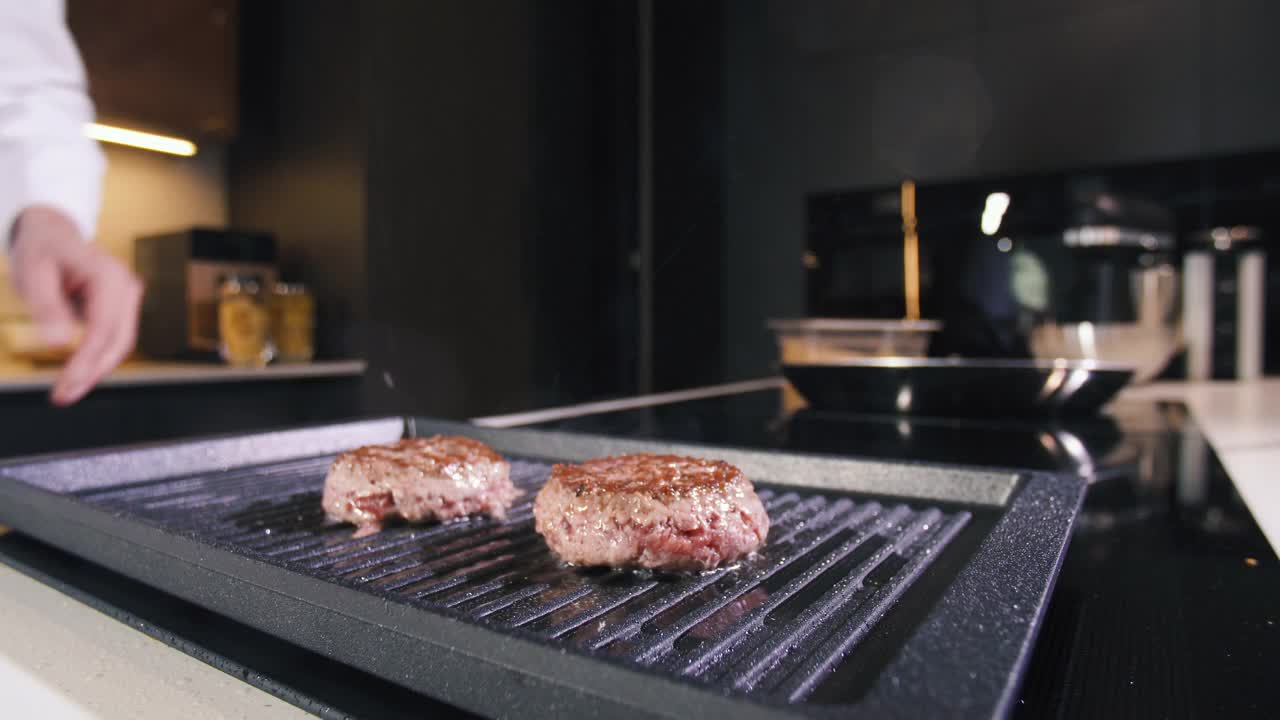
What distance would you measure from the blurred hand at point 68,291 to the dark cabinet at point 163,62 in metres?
0.42

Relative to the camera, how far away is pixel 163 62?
2801 millimetres

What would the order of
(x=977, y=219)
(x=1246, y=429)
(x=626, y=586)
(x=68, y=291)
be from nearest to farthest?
(x=626, y=586), (x=1246, y=429), (x=68, y=291), (x=977, y=219)

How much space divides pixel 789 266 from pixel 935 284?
661mm

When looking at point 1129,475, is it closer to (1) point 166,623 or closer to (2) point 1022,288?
(1) point 166,623

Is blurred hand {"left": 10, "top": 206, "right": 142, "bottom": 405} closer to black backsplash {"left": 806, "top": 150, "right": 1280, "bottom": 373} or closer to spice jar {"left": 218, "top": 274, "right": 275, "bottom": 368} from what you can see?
spice jar {"left": 218, "top": 274, "right": 275, "bottom": 368}

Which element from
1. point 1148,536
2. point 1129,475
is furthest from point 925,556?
point 1129,475

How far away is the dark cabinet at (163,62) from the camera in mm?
2596

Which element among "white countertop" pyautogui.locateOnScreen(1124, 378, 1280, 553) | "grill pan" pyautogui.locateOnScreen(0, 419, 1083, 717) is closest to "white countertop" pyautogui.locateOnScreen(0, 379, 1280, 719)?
"grill pan" pyautogui.locateOnScreen(0, 419, 1083, 717)

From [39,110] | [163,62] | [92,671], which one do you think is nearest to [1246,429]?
[92,671]

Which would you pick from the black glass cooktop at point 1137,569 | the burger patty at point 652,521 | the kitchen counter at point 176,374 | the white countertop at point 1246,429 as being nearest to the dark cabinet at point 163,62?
the kitchen counter at point 176,374

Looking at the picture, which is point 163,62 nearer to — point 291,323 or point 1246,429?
point 291,323

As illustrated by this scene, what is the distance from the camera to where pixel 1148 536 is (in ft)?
2.51

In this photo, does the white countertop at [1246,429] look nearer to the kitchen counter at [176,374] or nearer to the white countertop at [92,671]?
the white countertop at [92,671]

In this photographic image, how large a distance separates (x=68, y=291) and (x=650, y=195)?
2.44m
